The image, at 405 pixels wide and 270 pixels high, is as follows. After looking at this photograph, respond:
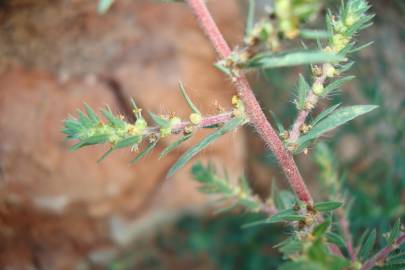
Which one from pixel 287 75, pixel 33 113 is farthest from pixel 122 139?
pixel 287 75

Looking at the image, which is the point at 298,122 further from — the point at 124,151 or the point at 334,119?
the point at 124,151

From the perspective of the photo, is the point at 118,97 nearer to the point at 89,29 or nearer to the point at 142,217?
the point at 89,29

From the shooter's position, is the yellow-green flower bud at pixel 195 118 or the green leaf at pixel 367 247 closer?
the yellow-green flower bud at pixel 195 118

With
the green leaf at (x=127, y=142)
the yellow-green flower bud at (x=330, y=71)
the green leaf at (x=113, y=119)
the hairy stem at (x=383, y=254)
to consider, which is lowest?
the hairy stem at (x=383, y=254)

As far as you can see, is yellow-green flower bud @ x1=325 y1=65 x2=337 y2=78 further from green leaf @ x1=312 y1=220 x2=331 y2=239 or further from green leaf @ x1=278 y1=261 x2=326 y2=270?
green leaf @ x1=278 y1=261 x2=326 y2=270

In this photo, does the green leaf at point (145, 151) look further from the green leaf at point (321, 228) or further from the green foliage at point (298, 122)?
the green leaf at point (321, 228)

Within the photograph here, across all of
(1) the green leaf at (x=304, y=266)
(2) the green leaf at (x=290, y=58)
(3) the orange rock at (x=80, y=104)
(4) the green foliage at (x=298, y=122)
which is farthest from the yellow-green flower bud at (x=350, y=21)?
(3) the orange rock at (x=80, y=104)

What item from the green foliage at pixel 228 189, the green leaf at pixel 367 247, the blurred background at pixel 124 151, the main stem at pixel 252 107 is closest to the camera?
the main stem at pixel 252 107
